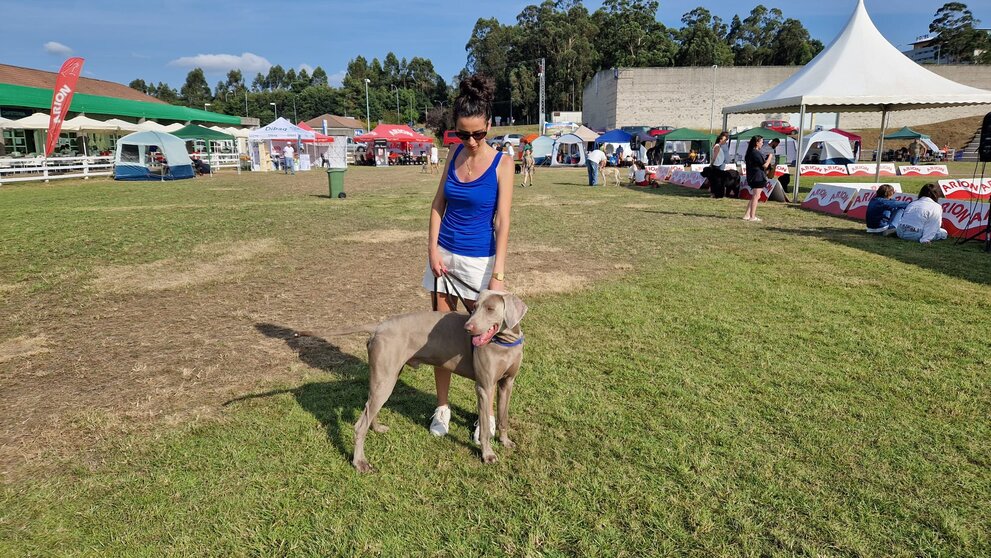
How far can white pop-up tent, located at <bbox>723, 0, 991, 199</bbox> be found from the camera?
50.8 ft

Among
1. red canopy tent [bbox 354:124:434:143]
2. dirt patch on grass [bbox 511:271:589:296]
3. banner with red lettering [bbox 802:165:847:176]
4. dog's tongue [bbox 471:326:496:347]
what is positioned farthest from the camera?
red canopy tent [bbox 354:124:434:143]

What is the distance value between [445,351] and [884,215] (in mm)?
10479

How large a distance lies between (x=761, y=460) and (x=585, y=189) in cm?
1869

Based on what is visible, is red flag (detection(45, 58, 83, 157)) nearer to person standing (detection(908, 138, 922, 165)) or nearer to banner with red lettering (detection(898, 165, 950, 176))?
banner with red lettering (detection(898, 165, 950, 176))

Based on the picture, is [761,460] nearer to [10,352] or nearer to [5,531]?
[5,531]

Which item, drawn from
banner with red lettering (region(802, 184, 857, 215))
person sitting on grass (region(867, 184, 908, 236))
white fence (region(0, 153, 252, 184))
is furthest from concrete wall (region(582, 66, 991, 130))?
person sitting on grass (region(867, 184, 908, 236))

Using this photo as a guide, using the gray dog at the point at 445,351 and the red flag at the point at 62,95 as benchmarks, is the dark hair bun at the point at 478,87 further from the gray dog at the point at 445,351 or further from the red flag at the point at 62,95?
Answer: the red flag at the point at 62,95

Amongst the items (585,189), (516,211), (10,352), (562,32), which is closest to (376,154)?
(585,189)

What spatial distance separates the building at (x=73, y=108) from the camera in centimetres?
3453

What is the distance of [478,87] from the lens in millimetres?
3016

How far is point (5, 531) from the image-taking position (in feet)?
8.41

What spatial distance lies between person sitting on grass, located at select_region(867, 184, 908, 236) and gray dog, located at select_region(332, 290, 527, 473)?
10070 millimetres

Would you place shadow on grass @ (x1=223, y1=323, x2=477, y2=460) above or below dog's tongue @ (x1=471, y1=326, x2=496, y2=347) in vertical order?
below

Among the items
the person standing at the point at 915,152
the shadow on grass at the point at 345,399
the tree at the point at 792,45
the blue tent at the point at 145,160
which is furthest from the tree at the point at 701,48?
the shadow on grass at the point at 345,399
